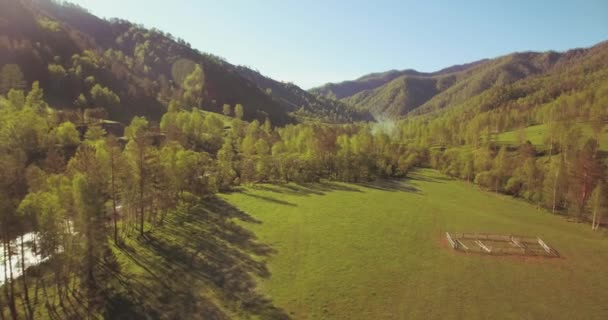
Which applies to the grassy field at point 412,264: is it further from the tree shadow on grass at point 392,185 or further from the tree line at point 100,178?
the tree line at point 100,178

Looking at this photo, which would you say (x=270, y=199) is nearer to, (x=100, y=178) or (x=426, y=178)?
(x=100, y=178)

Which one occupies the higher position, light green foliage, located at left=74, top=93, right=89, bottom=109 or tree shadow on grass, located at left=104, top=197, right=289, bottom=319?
light green foliage, located at left=74, top=93, right=89, bottom=109

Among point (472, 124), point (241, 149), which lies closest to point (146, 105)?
point (241, 149)

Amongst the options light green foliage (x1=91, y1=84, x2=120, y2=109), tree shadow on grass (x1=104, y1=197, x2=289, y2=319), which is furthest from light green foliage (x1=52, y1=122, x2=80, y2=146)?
light green foliage (x1=91, y1=84, x2=120, y2=109)

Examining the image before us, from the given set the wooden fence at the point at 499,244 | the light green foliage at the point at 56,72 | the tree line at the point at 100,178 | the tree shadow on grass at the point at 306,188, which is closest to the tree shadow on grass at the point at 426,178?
the tree line at the point at 100,178

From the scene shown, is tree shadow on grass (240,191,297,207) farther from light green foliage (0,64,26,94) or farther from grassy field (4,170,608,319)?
light green foliage (0,64,26,94)

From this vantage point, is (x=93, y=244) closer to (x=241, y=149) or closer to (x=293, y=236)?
(x=293, y=236)
